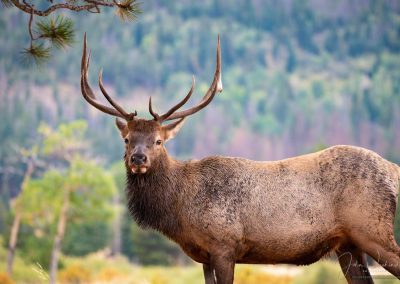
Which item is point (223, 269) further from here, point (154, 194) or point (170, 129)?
point (170, 129)

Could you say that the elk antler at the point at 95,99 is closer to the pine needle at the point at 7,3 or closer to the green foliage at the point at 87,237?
the pine needle at the point at 7,3

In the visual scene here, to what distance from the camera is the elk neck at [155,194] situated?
9820 millimetres

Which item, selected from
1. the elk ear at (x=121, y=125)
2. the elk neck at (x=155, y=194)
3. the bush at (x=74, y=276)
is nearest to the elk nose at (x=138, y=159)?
the elk neck at (x=155, y=194)

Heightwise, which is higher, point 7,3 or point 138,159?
point 7,3

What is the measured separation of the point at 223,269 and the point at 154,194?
4.62 ft

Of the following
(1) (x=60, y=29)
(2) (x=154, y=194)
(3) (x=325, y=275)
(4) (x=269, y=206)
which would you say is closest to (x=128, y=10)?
(1) (x=60, y=29)

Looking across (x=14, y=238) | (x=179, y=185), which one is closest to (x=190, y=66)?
(x=14, y=238)

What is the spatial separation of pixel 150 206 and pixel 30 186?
4787 cm

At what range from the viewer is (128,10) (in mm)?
10359

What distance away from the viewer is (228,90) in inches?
7279

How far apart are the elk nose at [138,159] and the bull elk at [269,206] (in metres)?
0.01

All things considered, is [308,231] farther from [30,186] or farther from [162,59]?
[162,59]

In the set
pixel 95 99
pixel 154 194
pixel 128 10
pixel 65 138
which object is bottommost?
pixel 65 138

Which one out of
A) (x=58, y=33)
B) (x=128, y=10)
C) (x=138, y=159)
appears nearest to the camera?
(x=138, y=159)
